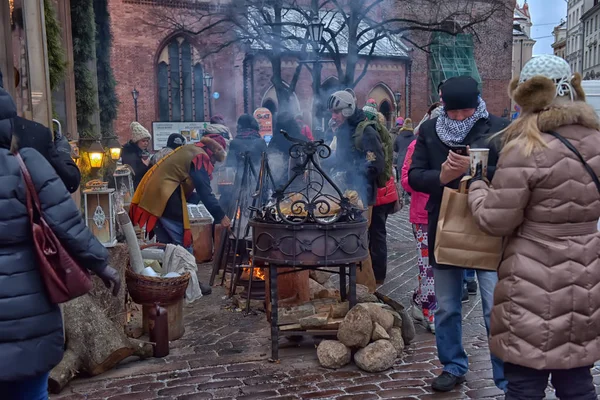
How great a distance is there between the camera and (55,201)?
2.42m

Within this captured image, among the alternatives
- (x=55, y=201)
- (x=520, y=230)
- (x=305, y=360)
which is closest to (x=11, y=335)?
(x=55, y=201)

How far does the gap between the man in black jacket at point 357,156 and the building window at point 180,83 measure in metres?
23.3

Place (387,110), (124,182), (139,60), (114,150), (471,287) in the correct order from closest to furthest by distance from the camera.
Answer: (471,287) → (124,182) → (114,150) → (139,60) → (387,110)

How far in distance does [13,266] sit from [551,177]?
Answer: 2.24 meters

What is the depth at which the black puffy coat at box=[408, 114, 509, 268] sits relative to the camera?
3561 mm

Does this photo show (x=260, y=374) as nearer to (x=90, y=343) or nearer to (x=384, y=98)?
(x=90, y=343)

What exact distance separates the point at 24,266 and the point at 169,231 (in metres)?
3.72

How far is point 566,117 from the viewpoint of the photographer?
2.51 metres

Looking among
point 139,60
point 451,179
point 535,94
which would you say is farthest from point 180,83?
point 535,94

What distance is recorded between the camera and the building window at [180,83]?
2831 centimetres

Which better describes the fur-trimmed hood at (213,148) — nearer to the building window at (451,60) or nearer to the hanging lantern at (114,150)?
the hanging lantern at (114,150)

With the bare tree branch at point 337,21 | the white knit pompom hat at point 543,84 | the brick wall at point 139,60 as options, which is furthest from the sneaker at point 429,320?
the brick wall at point 139,60

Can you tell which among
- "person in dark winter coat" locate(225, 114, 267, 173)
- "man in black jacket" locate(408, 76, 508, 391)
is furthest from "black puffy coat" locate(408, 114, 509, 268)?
"person in dark winter coat" locate(225, 114, 267, 173)

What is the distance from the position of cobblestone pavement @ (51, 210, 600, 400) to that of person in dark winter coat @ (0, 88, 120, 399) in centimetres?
153
